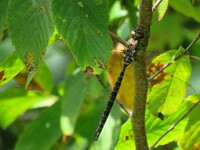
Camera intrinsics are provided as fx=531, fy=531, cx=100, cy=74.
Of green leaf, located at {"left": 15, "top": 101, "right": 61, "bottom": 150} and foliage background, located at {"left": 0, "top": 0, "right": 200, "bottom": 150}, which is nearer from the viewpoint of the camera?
foliage background, located at {"left": 0, "top": 0, "right": 200, "bottom": 150}

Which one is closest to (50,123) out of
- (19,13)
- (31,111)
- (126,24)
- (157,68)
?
(126,24)

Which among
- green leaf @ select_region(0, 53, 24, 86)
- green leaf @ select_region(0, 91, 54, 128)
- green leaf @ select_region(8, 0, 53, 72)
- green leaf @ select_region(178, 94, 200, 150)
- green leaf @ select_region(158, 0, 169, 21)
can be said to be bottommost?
green leaf @ select_region(0, 91, 54, 128)

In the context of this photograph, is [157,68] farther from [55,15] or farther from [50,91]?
[50,91]

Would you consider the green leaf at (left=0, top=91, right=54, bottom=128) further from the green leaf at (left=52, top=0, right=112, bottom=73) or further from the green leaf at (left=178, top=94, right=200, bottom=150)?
the green leaf at (left=52, top=0, right=112, bottom=73)

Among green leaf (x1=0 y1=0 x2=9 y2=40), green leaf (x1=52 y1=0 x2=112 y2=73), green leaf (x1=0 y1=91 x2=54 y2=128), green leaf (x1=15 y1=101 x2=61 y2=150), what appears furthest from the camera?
green leaf (x1=0 y1=91 x2=54 y2=128)

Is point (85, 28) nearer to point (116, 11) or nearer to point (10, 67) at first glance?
point (10, 67)

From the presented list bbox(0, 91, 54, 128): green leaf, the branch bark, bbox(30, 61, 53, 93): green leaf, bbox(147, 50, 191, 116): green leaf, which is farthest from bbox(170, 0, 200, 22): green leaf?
bbox(0, 91, 54, 128): green leaf
